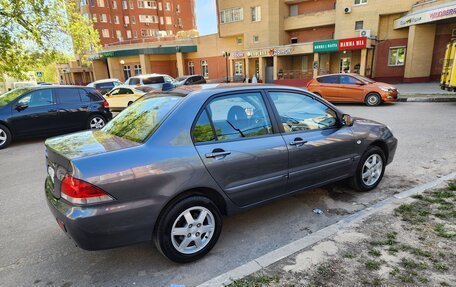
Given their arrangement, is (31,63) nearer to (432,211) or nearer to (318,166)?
(318,166)

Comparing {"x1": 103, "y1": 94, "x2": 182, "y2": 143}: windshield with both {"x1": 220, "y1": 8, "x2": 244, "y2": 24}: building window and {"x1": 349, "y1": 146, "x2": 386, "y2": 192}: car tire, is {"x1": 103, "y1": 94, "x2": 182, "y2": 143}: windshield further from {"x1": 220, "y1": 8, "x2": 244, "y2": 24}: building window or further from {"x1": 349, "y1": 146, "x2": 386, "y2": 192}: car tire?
{"x1": 220, "y1": 8, "x2": 244, "y2": 24}: building window

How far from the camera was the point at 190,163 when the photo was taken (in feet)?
9.00

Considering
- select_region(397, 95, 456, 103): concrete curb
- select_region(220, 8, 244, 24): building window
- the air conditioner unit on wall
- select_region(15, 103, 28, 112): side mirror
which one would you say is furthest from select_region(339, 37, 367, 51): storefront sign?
select_region(15, 103, 28, 112): side mirror

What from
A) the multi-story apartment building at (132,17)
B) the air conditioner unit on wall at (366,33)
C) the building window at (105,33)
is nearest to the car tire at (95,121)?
the air conditioner unit on wall at (366,33)

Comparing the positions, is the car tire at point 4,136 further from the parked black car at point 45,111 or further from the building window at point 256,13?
the building window at point 256,13

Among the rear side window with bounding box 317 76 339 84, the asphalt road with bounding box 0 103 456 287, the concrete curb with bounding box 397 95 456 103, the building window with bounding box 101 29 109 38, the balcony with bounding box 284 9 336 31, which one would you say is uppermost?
the building window with bounding box 101 29 109 38

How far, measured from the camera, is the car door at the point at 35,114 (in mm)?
8234

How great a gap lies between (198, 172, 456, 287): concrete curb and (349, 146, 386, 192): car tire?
41 centimetres

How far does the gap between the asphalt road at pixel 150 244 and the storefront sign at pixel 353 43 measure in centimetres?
2109

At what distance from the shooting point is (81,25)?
1631 centimetres

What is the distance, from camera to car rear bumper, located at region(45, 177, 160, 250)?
2.42m

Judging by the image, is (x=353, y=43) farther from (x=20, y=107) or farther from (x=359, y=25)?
(x=20, y=107)

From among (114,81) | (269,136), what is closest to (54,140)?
(269,136)

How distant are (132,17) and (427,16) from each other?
51.4m
